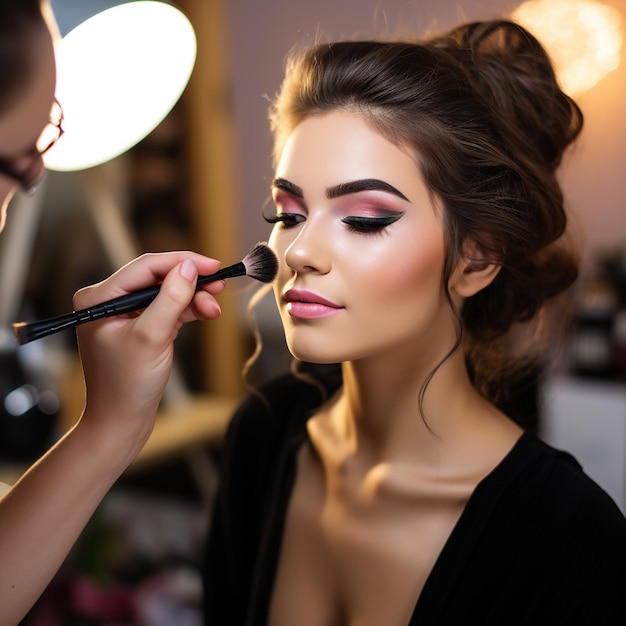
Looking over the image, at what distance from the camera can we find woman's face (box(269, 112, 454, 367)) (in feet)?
2.50

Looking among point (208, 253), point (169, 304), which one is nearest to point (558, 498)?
point (169, 304)

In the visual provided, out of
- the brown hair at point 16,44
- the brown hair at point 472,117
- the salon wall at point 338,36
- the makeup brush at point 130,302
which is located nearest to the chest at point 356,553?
the brown hair at point 472,117

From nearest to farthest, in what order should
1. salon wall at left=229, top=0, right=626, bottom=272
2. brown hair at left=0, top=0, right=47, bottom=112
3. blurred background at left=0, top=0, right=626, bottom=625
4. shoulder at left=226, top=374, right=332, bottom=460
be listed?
1. brown hair at left=0, top=0, right=47, bottom=112
2. shoulder at left=226, top=374, right=332, bottom=460
3. blurred background at left=0, top=0, right=626, bottom=625
4. salon wall at left=229, top=0, right=626, bottom=272

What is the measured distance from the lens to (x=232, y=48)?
2.97 meters

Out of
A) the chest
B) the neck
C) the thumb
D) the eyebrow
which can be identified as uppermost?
the eyebrow

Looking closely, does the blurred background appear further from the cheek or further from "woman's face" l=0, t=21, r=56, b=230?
"woman's face" l=0, t=21, r=56, b=230

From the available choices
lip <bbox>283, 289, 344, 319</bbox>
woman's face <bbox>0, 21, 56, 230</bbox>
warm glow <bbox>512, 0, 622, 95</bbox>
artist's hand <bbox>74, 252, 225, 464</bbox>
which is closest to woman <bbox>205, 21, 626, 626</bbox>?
lip <bbox>283, 289, 344, 319</bbox>

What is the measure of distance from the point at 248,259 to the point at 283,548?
376 mm

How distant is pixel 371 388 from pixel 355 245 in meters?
0.20

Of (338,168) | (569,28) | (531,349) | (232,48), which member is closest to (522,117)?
(338,168)

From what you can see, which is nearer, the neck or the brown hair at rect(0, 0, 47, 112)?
the brown hair at rect(0, 0, 47, 112)

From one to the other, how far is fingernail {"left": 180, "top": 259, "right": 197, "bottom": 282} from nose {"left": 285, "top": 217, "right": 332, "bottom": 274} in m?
0.10

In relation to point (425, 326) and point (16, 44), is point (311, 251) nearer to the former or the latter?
point (425, 326)

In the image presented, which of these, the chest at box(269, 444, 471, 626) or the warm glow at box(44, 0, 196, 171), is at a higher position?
the warm glow at box(44, 0, 196, 171)
